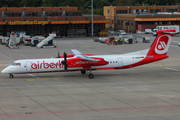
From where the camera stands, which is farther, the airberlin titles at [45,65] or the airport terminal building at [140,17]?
the airport terminal building at [140,17]

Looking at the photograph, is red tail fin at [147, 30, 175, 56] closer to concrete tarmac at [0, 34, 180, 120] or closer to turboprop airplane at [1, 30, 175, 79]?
turboprop airplane at [1, 30, 175, 79]

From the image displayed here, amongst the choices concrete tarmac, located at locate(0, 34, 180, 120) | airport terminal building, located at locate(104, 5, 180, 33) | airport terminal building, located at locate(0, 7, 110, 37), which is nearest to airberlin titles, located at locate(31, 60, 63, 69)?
concrete tarmac, located at locate(0, 34, 180, 120)

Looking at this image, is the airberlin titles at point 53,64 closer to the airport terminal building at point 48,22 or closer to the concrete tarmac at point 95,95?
the concrete tarmac at point 95,95

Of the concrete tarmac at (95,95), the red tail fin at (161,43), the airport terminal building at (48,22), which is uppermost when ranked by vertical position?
the airport terminal building at (48,22)

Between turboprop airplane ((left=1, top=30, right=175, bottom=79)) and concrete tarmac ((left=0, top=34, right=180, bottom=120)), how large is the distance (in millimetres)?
1381

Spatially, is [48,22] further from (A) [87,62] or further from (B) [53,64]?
(A) [87,62]

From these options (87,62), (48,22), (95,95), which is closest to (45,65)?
(87,62)

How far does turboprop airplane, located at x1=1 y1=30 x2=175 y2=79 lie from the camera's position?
137 feet

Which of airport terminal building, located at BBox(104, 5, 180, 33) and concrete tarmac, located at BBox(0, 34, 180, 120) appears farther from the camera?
airport terminal building, located at BBox(104, 5, 180, 33)

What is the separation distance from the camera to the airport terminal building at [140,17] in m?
122

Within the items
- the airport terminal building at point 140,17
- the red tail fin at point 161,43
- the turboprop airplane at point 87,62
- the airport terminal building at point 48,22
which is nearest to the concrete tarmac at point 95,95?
the turboprop airplane at point 87,62

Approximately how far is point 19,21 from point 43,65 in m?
68.3

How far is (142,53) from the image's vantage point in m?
44.1

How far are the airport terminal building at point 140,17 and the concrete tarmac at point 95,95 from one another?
73.4m
